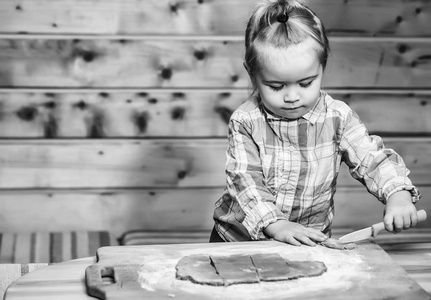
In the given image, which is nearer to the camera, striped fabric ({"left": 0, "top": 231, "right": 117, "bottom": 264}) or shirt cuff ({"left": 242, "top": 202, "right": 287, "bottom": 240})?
shirt cuff ({"left": 242, "top": 202, "right": 287, "bottom": 240})

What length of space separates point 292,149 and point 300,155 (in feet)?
0.09

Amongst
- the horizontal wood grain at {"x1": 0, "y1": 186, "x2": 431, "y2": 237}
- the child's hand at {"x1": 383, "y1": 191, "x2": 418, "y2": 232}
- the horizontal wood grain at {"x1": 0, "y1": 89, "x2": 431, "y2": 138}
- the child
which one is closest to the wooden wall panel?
the horizontal wood grain at {"x1": 0, "y1": 89, "x2": 431, "y2": 138}

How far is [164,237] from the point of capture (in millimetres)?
3342

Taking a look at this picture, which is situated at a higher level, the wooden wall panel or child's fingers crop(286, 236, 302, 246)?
the wooden wall panel

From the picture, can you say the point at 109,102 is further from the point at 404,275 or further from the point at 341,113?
the point at 404,275

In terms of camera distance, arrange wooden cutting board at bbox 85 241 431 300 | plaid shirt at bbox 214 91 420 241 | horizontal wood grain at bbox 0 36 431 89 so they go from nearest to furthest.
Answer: wooden cutting board at bbox 85 241 431 300
plaid shirt at bbox 214 91 420 241
horizontal wood grain at bbox 0 36 431 89

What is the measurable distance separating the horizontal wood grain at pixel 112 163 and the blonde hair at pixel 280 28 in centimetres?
139

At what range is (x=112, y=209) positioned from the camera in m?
3.43

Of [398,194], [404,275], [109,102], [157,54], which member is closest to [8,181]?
[109,102]

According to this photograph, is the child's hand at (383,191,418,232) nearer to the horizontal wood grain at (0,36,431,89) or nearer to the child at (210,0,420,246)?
the child at (210,0,420,246)

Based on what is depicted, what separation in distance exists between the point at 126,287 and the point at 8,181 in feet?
6.29

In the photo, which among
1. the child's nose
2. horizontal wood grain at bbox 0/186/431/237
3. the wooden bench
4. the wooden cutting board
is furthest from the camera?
horizontal wood grain at bbox 0/186/431/237

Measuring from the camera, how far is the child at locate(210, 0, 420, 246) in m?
1.91

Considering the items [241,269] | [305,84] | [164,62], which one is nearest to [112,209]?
[164,62]
